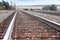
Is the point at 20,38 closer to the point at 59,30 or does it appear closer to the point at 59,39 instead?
the point at 59,39

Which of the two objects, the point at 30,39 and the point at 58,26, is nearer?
the point at 30,39

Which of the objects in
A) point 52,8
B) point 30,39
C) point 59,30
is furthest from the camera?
point 52,8

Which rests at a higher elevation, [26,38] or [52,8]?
[26,38]

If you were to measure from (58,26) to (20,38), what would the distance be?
4034 mm

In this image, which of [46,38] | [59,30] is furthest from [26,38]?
[59,30]

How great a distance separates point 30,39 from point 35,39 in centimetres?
24

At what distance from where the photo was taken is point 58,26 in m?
13.9

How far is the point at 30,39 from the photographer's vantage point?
10273 mm

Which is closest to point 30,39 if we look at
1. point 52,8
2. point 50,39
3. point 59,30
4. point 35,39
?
point 35,39

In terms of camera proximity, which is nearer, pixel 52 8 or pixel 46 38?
pixel 46 38

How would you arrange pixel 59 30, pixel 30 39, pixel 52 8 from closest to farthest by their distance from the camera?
1. pixel 30 39
2. pixel 59 30
3. pixel 52 8

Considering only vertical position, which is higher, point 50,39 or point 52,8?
point 50,39

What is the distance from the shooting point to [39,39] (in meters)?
10.3

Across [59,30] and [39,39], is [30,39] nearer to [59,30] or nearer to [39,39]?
[39,39]
